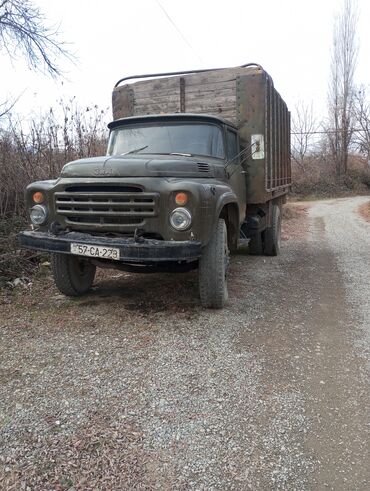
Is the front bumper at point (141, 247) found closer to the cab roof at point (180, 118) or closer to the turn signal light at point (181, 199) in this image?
the turn signal light at point (181, 199)

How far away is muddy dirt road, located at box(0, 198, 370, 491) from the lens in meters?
2.37

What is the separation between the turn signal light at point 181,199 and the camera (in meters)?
4.09

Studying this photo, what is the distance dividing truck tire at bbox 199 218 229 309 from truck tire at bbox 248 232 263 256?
3.68 m

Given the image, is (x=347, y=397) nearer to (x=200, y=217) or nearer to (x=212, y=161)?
(x=200, y=217)

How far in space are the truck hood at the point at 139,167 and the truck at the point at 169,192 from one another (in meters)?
0.01

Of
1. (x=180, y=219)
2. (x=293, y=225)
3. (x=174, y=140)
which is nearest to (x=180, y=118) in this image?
(x=174, y=140)

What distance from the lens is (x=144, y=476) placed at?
90.9 inches

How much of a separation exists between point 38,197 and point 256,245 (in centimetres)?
469

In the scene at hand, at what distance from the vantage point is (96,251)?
4191 millimetres

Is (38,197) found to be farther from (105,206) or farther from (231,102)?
(231,102)

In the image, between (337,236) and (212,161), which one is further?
(337,236)

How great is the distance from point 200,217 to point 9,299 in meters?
2.64

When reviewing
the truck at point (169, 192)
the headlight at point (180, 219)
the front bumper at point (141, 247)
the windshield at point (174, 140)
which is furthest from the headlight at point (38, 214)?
the headlight at point (180, 219)

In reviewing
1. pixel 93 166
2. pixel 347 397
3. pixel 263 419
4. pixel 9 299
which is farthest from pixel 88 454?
pixel 9 299
